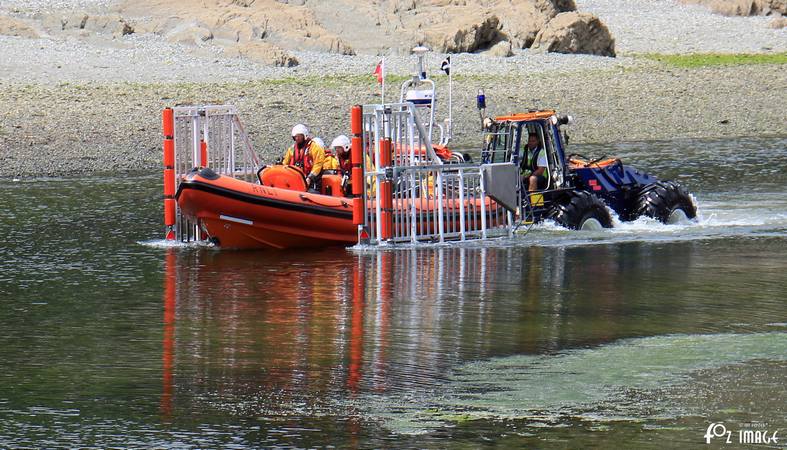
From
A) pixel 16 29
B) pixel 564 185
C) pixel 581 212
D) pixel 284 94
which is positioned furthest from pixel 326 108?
pixel 581 212

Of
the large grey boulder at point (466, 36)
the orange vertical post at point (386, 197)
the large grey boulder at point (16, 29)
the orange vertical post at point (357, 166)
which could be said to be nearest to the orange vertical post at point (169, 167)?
the orange vertical post at point (357, 166)

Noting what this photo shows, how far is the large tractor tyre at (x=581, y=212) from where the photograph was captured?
16.0 metres

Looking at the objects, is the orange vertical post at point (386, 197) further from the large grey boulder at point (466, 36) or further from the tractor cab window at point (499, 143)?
the large grey boulder at point (466, 36)

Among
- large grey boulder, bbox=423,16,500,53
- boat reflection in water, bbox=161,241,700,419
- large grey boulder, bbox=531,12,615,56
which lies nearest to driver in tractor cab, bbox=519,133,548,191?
boat reflection in water, bbox=161,241,700,419

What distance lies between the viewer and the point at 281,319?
1116cm

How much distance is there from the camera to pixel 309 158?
1602cm

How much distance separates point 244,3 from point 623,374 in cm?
2801

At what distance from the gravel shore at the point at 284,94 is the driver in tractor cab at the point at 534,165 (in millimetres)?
8773

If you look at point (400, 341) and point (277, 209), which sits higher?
point (277, 209)

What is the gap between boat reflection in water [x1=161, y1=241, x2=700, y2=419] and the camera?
8906 mm

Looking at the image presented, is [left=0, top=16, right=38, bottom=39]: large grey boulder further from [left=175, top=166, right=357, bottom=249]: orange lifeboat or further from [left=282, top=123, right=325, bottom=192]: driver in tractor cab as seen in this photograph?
[left=175, top=166, right=357, bottom=249]: orange lifeboat

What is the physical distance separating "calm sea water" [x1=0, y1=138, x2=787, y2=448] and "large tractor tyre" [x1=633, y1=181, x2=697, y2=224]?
0.21 m

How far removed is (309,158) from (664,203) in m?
4.13

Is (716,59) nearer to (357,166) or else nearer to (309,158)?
(309,158)
